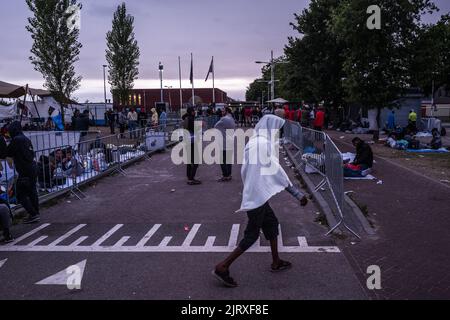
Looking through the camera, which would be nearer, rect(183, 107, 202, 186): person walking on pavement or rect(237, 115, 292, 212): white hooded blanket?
rect(237, 115, 292, 212): white hooded blanket

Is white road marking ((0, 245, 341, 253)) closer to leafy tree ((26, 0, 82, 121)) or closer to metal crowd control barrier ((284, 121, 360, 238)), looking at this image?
metal crowd control barrier ((284, 121, 360, 238))

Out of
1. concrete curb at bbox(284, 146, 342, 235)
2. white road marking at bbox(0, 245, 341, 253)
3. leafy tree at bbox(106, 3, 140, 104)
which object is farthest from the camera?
leafy tree at bbox(106, 3, 140, 104)

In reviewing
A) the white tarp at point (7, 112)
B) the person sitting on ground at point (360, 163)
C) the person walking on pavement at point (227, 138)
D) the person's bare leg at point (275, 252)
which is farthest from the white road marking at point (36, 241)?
the white tarp at point (7, 112)

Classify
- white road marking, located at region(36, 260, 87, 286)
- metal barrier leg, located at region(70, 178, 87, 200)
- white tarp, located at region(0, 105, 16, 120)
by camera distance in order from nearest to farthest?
1. white road marking, located at region(36, 260, 87, 286)
2. metal barrier leg, located at region(70, 178, 87, 200)
3. white tarp, located at region(0, 105, 16, 120)

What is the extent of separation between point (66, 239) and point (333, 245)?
4.15m

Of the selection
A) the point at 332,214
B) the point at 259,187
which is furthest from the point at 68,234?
the point at 332,214

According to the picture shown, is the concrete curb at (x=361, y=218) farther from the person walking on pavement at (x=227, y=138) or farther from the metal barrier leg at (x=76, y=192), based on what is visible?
the metal barrier leg at (x=76, y=192)

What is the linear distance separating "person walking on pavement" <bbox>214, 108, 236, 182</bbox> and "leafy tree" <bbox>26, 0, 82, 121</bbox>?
55.8ft

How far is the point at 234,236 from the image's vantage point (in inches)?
276

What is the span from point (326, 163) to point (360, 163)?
343cm

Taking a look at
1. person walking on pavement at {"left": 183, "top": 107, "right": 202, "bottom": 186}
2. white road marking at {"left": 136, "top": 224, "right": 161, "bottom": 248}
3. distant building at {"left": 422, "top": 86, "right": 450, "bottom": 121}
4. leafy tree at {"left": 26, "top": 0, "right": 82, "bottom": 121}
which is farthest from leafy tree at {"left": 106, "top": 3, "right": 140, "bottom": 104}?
distant building at {"left": 422, "top": 86, "right": 450, "bottom": 121}

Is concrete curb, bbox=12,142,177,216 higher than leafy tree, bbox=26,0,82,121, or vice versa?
leafy tree, bbox=26,0,82,121

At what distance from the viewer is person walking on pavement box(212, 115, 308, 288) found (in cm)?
504

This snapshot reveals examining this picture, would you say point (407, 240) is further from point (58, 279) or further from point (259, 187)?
point (58, 279)
